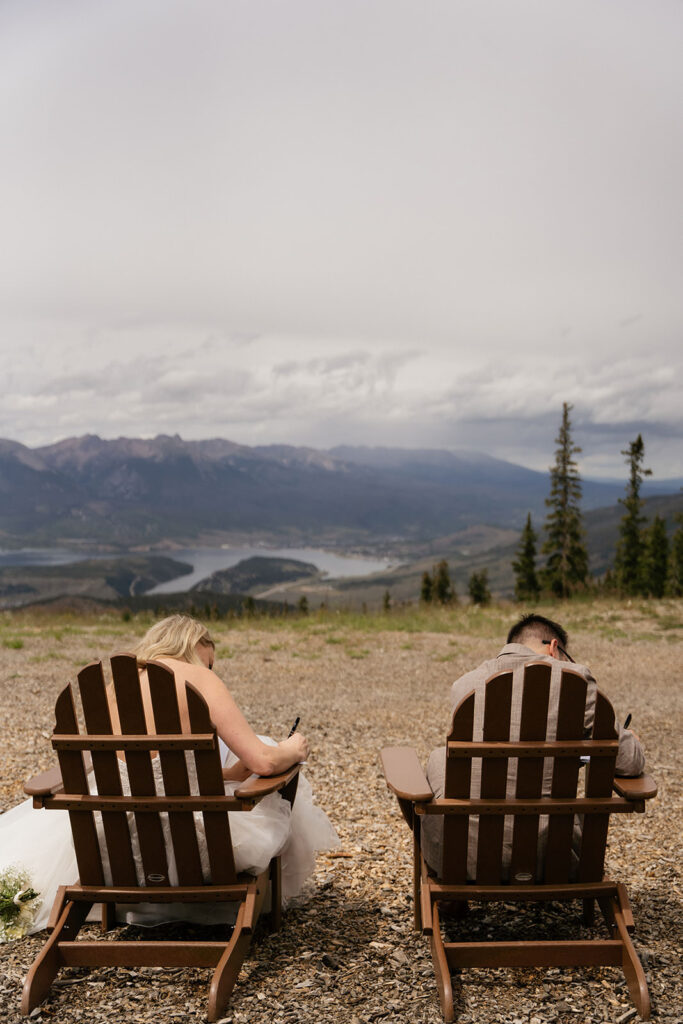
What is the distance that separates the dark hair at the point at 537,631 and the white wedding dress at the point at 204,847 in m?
1.51

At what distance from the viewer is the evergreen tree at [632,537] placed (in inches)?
2030

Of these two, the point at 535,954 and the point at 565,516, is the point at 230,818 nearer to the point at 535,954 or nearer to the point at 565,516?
the point at 535,954

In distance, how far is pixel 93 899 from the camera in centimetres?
359

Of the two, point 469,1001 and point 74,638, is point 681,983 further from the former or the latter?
point 74,638

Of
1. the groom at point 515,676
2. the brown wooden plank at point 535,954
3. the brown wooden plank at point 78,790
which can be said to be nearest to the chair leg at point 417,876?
the groom at point 515,676

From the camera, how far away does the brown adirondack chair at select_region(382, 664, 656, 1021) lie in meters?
3.34

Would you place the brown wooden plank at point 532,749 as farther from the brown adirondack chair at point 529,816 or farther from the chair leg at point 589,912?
the chair leg at point 589,912

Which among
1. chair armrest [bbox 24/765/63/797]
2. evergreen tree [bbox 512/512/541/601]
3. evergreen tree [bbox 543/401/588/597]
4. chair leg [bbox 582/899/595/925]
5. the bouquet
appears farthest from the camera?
evergreen tree [bbox 512/512/541/601]

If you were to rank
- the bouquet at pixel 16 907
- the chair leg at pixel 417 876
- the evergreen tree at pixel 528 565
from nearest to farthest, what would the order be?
the chair leg at pixel 417 876, the bouquet at pixel 16 907, the evergreen tree at pixel 528 565

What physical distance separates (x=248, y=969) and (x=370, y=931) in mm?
774

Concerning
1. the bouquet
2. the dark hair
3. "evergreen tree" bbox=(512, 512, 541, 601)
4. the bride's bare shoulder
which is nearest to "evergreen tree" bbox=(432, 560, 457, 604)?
"evergreen tree" bbox=(512, 512, 541, 601)

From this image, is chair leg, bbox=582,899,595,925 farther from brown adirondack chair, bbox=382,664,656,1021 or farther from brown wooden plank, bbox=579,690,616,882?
brown wooden plank, bbox=579,690,616,882

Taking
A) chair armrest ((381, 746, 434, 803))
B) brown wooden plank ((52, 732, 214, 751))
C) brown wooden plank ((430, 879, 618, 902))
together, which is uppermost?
brown wooden plank ((52, 732, 214, 751))

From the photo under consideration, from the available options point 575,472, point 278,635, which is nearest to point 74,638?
point 278,635
